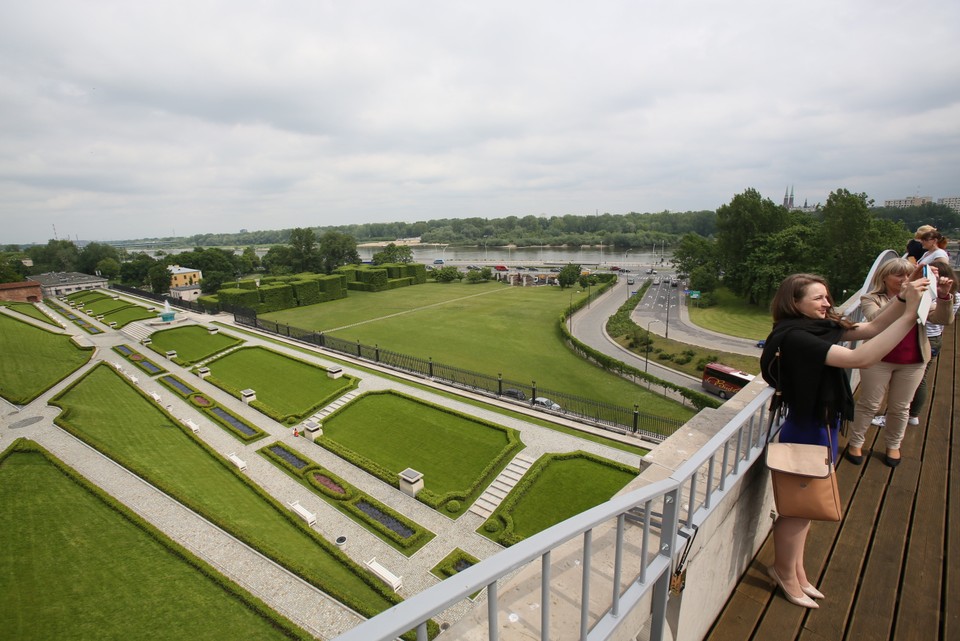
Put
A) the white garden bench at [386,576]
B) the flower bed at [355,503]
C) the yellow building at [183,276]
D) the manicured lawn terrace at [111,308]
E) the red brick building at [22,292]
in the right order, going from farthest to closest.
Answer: the yellow building at [183,276]
the red brick building at [22,292]
the manicured lawn terrace at [111,308]
the flower bed at [355,503]
the white garden bench at [386,576]

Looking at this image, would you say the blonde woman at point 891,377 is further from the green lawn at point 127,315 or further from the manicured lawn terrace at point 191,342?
the green lawn at point 127,315

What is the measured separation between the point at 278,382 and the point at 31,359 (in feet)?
45.4

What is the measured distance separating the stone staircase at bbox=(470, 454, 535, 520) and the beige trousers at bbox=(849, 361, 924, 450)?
9.28m

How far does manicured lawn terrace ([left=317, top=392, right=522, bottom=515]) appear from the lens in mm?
12883

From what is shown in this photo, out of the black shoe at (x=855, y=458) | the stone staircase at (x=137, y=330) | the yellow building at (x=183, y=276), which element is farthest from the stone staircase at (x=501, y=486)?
the yellow building at (x=183, y=276)

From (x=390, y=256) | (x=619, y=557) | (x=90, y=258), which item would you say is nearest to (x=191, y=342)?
(x=619, y=557)

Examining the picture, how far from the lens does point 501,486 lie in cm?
1266

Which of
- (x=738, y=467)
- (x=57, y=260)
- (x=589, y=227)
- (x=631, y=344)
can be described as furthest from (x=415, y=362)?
(x=589, y=227)

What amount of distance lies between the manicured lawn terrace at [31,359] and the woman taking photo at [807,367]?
25.2 metres

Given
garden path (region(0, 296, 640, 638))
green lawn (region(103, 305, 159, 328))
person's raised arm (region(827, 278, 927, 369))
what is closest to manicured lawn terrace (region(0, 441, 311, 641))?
garden path (region(0, 296, 640, 638))

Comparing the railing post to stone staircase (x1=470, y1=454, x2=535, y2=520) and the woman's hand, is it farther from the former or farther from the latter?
stone staircase (x1=470, y1=454, x2=535, y2=520)

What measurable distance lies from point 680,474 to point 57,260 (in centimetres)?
10570

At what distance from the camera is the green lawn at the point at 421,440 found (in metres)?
13.4

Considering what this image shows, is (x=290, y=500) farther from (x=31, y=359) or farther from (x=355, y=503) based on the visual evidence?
(x=31, y=359)
